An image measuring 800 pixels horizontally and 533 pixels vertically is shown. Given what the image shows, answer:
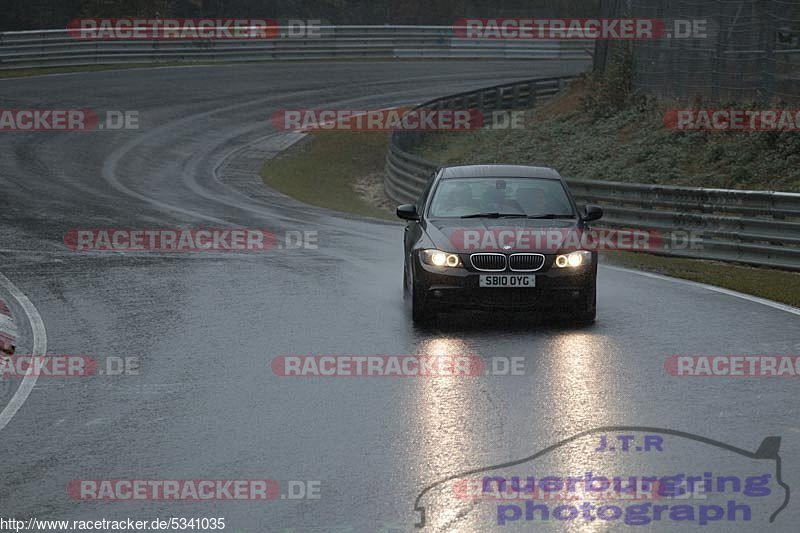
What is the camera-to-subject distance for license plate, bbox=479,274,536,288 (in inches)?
468

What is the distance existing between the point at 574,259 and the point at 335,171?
2111cm

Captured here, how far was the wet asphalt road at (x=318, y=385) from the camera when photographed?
Answer: 750 centimetres

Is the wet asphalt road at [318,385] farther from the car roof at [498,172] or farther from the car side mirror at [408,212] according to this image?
the car roof at [498,172]

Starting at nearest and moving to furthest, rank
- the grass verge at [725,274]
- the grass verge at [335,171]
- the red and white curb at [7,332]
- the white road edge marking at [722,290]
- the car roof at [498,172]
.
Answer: the red and white curb at [7,332]
the white road edge marking at [722,290]
the car roof at [498,172]
the grass verge at [725,274]
the grass verge at [335,171]

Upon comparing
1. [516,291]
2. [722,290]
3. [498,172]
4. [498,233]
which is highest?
[498,172]

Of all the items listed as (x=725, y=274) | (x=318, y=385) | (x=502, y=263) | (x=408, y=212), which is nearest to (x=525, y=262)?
(x=502, y=263)

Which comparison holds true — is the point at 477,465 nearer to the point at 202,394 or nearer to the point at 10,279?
the point at 202,394

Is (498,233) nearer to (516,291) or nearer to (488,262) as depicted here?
(488,262)

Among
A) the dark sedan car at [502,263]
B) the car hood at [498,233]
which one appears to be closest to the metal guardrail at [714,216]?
the dark sedan car at [502,263]

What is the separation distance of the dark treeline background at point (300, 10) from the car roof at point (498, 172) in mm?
43905

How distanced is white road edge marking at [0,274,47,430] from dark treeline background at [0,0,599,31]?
41.4 metres

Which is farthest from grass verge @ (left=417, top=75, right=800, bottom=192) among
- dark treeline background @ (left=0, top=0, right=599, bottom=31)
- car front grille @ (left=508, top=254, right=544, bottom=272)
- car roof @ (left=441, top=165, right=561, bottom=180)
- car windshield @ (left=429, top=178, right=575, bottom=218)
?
dark treeline background @ (left=0, top=0, right=599, bottom=31)

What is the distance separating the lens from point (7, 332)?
1205 centimetres

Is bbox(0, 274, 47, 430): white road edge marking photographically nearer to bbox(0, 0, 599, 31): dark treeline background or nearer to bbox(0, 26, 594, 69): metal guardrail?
bbox(0, 26, 594, 69): metal guardrail
